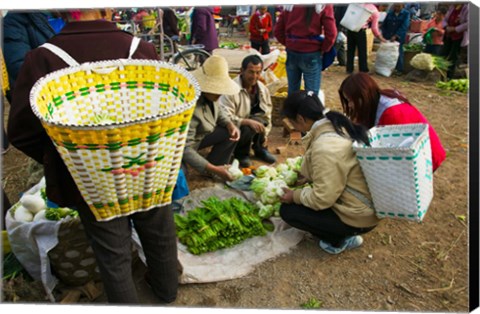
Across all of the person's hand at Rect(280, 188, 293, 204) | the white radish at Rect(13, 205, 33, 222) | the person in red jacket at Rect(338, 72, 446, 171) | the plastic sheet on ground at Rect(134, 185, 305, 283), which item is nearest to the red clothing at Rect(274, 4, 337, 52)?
the person in red jacket at Rect(338, 72, 446, 171)

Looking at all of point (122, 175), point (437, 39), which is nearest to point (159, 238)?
point (122, 175)

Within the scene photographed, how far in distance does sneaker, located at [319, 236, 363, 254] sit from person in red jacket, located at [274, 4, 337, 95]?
8.01 feet

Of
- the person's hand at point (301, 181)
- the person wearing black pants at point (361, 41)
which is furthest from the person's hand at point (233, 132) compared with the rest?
the person wearing black pants at point (361, 41)

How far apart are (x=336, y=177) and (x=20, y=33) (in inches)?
125

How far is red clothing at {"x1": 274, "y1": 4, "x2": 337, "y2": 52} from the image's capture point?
4.76 metres

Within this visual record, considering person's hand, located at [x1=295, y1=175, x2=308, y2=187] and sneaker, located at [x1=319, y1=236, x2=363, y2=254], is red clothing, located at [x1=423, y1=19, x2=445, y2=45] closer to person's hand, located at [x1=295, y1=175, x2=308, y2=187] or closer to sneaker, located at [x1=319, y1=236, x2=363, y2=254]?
person's hand, located at [x1=295, y1=175, x2=308, y2=187]

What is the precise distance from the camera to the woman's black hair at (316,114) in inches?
102

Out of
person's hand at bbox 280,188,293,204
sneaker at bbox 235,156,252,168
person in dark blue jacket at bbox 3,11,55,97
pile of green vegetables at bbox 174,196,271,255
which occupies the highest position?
person in dark blue jacket at bbox 3,11,55,97

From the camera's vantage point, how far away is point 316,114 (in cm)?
283

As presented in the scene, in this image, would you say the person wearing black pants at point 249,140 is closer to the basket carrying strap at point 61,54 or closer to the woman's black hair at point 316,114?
the woman's black hair at point 316,114

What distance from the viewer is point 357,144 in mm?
2539

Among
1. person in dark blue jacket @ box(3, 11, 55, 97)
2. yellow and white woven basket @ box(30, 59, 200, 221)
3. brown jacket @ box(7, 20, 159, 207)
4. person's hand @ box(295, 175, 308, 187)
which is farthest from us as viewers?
person in dark blue jacket @ box(3, 11, 55, 97)

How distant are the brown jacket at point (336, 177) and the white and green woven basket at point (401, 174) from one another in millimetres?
87

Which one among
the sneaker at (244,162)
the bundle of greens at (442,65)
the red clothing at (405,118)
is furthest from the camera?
the bundle of greens at (442,65)
